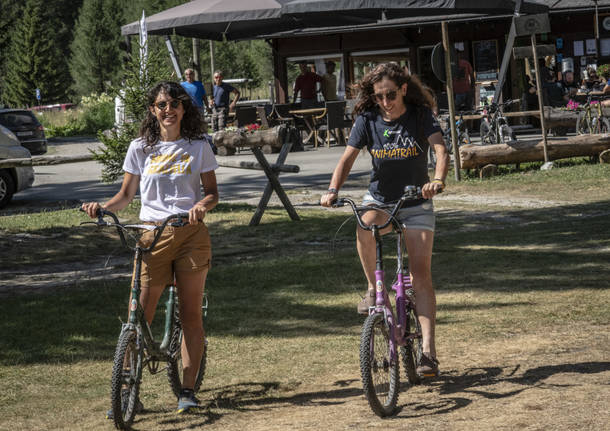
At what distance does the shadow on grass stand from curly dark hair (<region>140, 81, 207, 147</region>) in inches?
90.4

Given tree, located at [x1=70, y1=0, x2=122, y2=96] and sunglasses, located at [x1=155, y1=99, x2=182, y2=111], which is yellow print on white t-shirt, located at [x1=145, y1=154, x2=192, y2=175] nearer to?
sunglasses, located at [x1=155, y1=99, x2=182, y2=111]

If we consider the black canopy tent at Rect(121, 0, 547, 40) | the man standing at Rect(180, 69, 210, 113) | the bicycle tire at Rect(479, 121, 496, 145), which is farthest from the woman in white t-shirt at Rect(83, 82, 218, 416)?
the bicycle tire at Rect(479, 121, 496, 145)

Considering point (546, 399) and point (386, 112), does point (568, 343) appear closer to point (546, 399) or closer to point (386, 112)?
point (546, 399)

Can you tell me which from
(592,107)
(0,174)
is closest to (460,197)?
(592,107)

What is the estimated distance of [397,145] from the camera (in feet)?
16.8

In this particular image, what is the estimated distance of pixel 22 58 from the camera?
199 ft

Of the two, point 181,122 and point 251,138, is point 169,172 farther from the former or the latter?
point 251,138

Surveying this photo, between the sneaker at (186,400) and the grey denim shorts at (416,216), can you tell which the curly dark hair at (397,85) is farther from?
the sneaker at (186,400)

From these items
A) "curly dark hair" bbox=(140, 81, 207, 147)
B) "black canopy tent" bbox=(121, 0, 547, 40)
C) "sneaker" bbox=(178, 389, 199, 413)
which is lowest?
"sneaker" bbox=(178, 389, 199, 413)

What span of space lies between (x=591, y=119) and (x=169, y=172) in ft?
52.2

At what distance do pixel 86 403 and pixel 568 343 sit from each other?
2.95 metres

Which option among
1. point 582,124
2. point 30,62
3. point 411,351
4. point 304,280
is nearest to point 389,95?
point 411,351

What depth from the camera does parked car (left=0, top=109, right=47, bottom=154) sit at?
2795 centimetres

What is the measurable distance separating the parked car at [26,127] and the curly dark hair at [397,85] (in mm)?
23954
